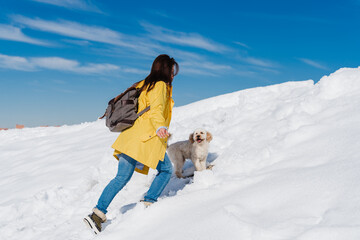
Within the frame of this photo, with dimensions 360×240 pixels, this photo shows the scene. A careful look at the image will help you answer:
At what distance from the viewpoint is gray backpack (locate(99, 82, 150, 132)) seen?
12.7 feet

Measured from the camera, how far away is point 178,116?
1102 centimetres

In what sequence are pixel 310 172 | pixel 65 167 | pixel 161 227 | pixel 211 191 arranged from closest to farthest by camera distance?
pixel 161 227 < pixel 310 172 < pixel 211 191 < pixel 65 167

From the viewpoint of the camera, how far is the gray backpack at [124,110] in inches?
153

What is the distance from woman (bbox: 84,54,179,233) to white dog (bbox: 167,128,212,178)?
5.24 ft

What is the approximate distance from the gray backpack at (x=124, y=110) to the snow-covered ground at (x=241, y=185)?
40.3 inches

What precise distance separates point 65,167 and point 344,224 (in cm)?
716

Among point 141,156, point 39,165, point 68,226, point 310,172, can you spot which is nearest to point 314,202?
point 310,172

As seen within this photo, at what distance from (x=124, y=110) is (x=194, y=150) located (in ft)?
6.85

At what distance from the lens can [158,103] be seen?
380 centimetres

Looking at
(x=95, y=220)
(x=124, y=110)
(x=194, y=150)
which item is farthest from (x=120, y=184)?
(x=194, y=150)

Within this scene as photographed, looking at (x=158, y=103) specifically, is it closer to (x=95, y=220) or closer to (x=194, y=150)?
(x=95, y=220)

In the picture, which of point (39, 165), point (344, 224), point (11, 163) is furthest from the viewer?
point (11, 163)

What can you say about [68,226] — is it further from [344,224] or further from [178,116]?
[178,116]

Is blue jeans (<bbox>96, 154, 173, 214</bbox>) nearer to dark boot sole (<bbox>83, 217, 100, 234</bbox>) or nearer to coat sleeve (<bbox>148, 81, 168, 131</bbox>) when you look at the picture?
dark boot sole (<bbox>83, 217, 100, 234</bbox>)
